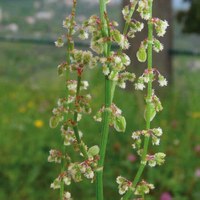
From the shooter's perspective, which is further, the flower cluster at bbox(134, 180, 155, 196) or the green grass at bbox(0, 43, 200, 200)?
the green grass at bbox(0, 43, 200, 200)

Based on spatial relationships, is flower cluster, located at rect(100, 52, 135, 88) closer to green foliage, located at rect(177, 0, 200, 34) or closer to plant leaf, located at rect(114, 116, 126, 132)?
plant leaf, located at rect(114, 116, 126, 132)

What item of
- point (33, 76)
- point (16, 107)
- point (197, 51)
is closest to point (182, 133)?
point (16, 107)

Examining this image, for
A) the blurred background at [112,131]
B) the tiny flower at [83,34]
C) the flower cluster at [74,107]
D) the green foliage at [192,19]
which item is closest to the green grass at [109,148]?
the blurred background at [112,131]

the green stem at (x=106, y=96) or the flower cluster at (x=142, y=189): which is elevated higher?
the green stem at (x=106, y=96)

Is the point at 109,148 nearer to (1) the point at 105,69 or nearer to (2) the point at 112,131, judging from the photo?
(2) the point at 112,131

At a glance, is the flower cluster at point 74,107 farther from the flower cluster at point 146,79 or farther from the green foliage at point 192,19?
the green foliage at point 192,19

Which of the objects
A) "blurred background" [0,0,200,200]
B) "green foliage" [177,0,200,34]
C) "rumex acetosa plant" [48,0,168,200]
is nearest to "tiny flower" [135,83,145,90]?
"rumex acetosa plant" [48,0,168,200]

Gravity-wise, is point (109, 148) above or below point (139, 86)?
below

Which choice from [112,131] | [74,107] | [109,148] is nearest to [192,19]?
[112,131]
